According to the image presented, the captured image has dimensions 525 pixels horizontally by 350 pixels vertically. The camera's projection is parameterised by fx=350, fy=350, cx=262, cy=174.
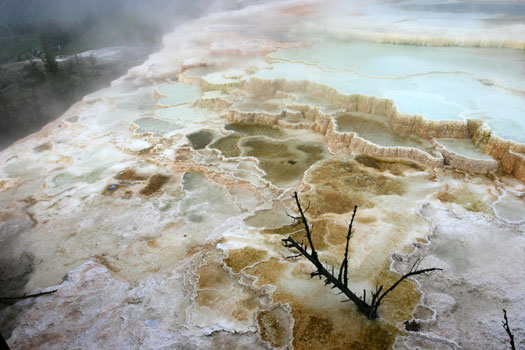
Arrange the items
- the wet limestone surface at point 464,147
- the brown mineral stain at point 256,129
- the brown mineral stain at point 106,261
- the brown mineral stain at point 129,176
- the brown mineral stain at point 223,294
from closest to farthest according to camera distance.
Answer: the brown mineral stain at point 223,294
the brown mineral stain at point 106,261
the wet limestone surface at point 464,147
the brown mineral stain at point 129,176
the brown mineral stain at point 256,129

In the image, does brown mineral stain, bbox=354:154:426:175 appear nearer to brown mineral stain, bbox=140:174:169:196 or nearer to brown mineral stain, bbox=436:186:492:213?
brown mineral stain, bbox=436:186:492:213

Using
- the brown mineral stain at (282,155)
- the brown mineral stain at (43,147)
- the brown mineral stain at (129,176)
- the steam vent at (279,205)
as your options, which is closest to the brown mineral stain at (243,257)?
the steam vent at (279,205)

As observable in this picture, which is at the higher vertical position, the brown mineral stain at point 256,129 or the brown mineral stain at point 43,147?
the brown mineral stain at point 256,129

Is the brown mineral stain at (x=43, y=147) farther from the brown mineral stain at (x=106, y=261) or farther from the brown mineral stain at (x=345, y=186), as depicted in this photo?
the brown mineral stain at (x=345, y=186)

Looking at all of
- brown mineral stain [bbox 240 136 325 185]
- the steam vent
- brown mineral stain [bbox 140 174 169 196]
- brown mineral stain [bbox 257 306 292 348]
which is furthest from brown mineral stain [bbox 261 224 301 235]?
Result: brown mineral stain [bbox 140 174 169 196]

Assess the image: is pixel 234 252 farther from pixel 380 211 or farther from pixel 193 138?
pixel 193 138

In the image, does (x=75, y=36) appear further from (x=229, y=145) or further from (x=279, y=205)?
(x=279, y=205)

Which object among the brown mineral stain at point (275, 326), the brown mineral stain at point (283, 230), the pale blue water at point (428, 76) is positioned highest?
the pale blue water at point (428, 76)
